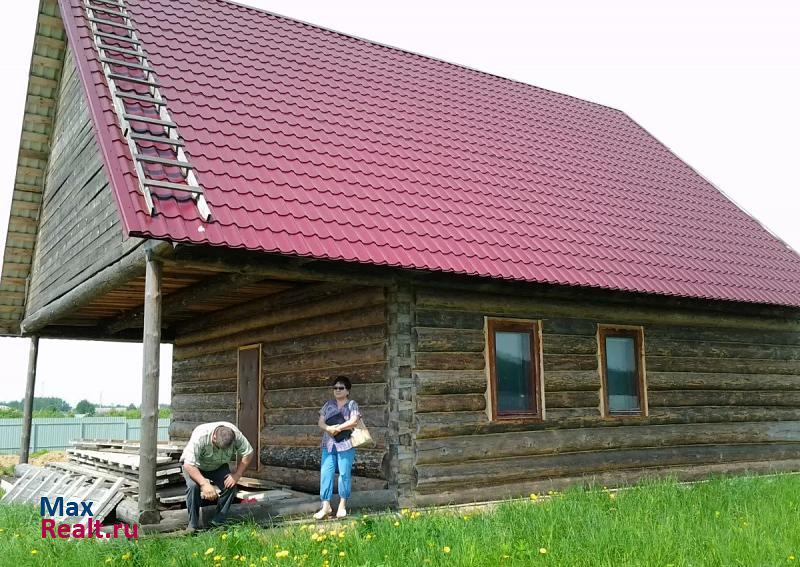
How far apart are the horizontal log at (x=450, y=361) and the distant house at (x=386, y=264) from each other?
3cm

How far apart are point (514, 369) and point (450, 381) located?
121 cm

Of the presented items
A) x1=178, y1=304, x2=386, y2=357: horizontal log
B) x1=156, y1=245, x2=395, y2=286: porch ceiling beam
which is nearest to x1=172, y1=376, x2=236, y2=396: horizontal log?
x1=178, y1=304, x2=386, y2=357: horizontal log

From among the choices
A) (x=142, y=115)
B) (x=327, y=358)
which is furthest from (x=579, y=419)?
(x=142, y=115)

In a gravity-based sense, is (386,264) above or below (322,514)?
above

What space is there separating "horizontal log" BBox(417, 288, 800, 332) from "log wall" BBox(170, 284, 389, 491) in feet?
2.82

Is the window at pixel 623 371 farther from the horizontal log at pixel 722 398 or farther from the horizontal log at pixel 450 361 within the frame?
the horizontal log at pixel 450 361

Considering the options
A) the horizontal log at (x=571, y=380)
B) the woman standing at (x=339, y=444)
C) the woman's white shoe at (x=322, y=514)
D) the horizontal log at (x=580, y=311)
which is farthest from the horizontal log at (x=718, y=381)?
the woman's white shoe at (x=322, y=514)

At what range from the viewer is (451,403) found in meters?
9.63

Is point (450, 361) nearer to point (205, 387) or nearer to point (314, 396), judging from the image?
point (314, 396)

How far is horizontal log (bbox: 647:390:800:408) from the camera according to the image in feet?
39.5

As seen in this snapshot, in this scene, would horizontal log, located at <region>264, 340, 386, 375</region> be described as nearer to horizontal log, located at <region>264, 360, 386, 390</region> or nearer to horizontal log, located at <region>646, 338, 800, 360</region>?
horizontal log, located at <region>264, 360, 386, 390</region>

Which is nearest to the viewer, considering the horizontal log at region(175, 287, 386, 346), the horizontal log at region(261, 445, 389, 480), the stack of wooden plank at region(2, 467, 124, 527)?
the stack of wooden plank at region(2, 467, 124, 527)

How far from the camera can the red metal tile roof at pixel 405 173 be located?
345 inches


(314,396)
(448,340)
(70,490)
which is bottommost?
(70,490)
